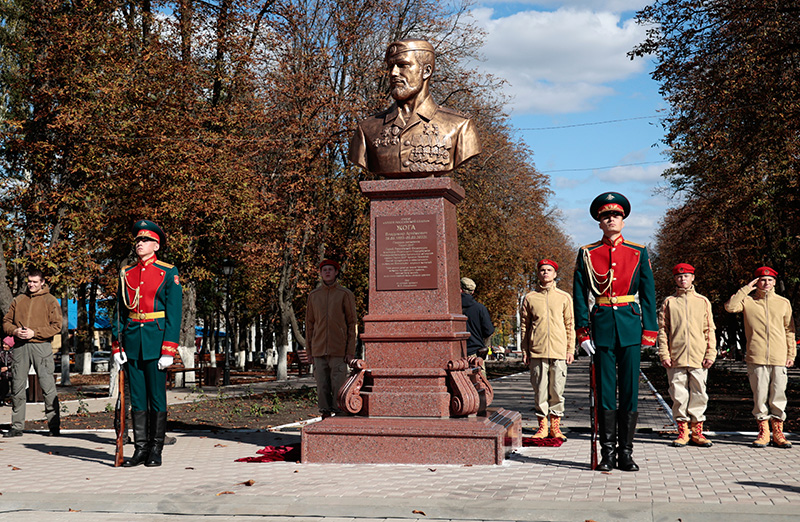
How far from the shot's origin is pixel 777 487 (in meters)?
6.62

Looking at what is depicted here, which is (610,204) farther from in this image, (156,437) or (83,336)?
(83,336)

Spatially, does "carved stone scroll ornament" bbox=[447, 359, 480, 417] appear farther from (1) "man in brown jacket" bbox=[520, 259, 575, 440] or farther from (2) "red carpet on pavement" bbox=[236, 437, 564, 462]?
(1) "man in brown jacket" bbox=[520, 259, 575, 440]

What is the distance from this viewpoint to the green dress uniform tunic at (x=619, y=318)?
309 inches

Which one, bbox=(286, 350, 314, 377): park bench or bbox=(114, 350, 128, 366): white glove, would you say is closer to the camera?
bbox=(114, 350, 128, 366): white glove

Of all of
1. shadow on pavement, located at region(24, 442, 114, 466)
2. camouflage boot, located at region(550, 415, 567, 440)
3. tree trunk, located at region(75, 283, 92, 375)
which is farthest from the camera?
tree trunk, located at region(75, 283, 92, 375)

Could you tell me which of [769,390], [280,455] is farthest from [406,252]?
[769,390]

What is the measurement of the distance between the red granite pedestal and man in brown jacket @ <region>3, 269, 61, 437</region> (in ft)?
14.9

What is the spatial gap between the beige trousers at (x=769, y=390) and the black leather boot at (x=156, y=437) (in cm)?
621

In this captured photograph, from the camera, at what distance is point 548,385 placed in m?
10.5

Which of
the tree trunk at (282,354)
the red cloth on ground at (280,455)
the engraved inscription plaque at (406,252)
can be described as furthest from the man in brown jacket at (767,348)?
the tree trunk at (282,354)

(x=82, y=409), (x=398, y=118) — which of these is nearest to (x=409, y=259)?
(x=398, y=118)

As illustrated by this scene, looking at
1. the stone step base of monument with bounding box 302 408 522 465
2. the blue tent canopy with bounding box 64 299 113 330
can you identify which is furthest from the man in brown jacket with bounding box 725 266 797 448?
the blue tent canopy with bounding box 64 299 113 330

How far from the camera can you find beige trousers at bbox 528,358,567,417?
33.7 ft

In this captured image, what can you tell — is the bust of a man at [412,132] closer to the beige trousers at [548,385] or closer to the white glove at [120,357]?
the beige trousers at [548,385]
